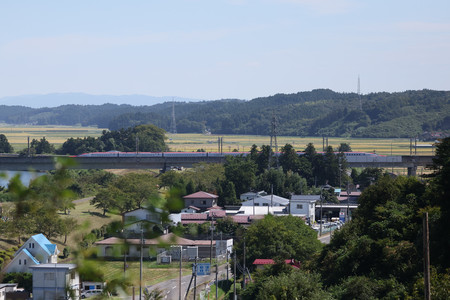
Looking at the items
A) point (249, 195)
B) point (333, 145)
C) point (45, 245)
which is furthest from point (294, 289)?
point (333, 145)

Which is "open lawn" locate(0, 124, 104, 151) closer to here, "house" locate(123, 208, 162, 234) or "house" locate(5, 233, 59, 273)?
"house" locate(5, 233, 59, 273)

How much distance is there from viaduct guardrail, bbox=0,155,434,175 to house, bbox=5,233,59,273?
57.9 feet

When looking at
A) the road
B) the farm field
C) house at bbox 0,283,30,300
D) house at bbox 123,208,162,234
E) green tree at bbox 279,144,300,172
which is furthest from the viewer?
the farm field

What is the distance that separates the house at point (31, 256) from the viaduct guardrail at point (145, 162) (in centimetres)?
1766

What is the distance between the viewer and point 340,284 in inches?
584

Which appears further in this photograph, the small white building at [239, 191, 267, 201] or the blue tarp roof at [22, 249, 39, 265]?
the small white building at [239, 191, 267, 201]

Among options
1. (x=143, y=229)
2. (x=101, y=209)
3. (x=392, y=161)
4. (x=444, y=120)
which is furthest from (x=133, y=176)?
(x=444, y=120)

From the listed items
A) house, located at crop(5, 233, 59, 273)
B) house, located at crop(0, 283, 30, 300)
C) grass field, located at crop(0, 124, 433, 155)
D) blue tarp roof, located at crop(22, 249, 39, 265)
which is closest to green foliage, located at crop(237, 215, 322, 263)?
house, located at crop(5, 233, 59, 273)

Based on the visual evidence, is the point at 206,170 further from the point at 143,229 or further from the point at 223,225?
the point at 143,229

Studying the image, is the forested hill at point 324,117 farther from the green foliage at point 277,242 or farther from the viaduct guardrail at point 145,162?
the green foliage at point 277,242

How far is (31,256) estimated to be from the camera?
19.6m

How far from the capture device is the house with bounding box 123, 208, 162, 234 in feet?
8.64

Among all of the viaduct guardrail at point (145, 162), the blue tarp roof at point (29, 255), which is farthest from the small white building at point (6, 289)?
the viaduct guardrail at point (145, 162)

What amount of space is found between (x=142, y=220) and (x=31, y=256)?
17.9 m
